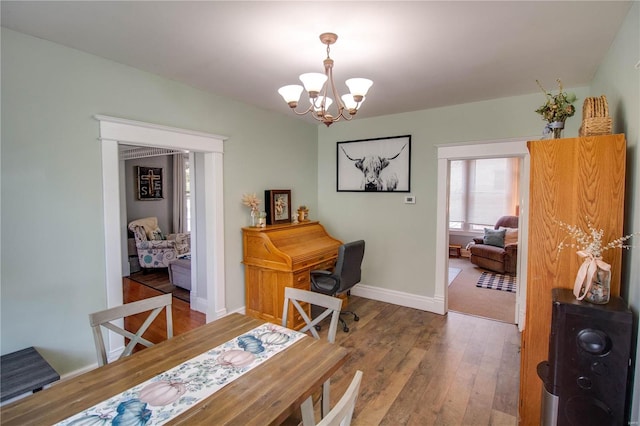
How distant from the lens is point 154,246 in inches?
209

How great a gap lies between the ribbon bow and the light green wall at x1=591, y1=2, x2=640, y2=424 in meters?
0.19

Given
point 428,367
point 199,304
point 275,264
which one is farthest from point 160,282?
point 428,367

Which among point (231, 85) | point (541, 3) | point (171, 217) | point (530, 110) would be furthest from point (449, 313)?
point (171, 217)

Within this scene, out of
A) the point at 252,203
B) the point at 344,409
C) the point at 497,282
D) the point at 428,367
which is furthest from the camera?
the point at 497,282

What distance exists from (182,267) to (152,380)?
3.41m

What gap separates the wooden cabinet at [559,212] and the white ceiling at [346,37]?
0.77 metres

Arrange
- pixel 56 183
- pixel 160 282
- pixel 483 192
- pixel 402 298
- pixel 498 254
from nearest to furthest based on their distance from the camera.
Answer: pixel 56 183 < pixel 402 298 < pixel 160 282 < pixel 498 254 < pixel 483 192

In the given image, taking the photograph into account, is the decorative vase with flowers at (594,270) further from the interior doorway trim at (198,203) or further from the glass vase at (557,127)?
the interior doorway trim at (198,203)

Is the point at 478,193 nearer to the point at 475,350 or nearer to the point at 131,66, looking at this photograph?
the point at 475,350

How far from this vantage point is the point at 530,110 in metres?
3.22

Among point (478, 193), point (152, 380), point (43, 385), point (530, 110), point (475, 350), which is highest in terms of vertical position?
point (530, 110)

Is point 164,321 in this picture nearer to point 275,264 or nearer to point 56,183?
point 275,264

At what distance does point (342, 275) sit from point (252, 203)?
1.28 m

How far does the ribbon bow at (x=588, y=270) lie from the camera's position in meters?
1.49
